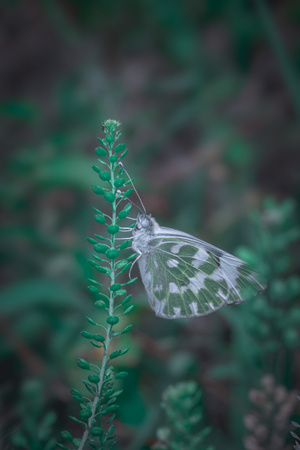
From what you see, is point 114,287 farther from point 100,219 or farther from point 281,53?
point 281,53

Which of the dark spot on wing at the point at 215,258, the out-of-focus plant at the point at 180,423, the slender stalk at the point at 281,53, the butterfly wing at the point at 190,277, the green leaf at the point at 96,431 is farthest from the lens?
the slender stalk at the point at 281,53

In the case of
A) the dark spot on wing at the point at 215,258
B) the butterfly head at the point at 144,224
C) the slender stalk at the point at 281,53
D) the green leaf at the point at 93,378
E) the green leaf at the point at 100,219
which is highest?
the slender stalk at the point at 281,53

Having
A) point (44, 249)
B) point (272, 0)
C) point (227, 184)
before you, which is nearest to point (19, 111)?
point (44, 249)

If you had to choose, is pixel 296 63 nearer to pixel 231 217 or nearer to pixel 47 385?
pixel 231 217

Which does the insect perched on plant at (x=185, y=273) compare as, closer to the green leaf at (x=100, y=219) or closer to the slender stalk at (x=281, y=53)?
the green leaf at (x=100, y=219)

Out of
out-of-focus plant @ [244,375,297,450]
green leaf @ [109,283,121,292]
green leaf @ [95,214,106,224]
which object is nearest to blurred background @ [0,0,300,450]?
out-of-focus plant @ [244,375,297,450]

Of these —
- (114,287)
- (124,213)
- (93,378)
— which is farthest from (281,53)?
(93,378)

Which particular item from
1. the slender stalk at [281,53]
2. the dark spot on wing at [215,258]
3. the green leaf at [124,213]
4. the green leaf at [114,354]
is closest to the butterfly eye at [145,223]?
the dark spot on wing at [215,258]
